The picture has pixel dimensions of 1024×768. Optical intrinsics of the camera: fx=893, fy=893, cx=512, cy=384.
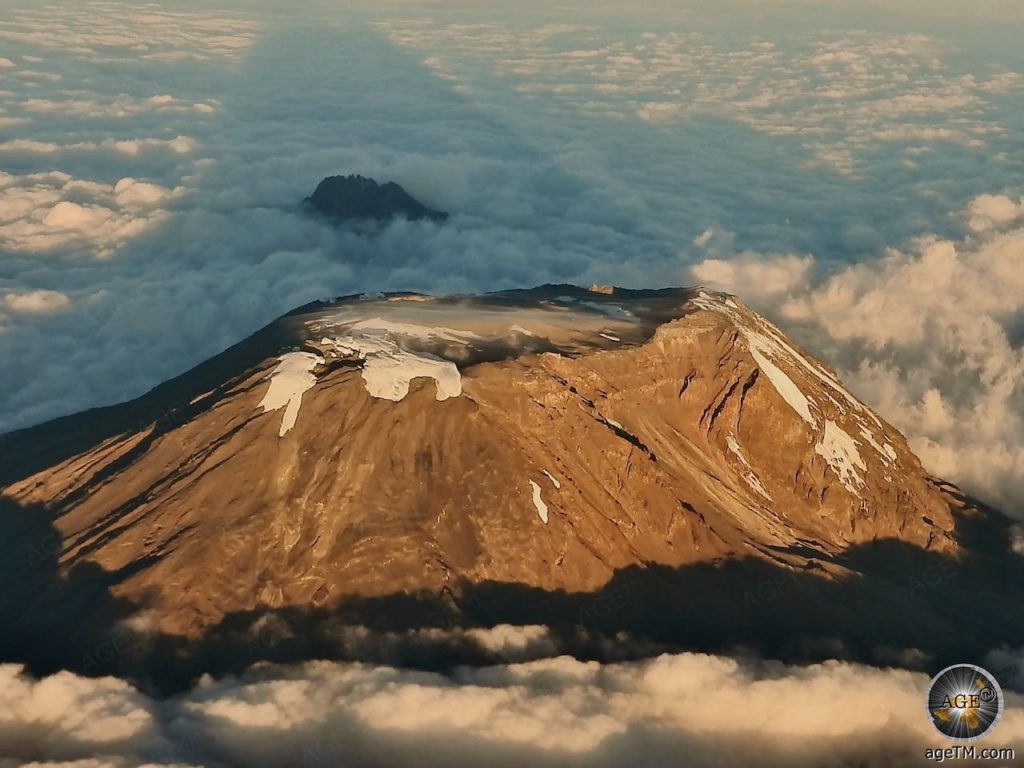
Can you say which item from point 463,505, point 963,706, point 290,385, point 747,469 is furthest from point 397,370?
point 963,706

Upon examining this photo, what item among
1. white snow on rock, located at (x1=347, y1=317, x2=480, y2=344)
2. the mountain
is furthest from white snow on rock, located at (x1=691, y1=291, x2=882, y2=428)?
white snow on rock, located at (x1=347, y1=317, x2=480, y2=344)

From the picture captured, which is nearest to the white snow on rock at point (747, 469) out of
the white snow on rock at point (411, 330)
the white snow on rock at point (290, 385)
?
the white snow on rock at point (411, 330)

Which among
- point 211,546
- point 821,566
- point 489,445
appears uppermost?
point 489,445

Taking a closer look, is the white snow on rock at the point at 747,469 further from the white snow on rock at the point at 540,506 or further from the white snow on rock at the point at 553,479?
the white snow on rock at the point at 540,506

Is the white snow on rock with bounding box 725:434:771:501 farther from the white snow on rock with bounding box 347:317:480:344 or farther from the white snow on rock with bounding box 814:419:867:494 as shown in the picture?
the white snow on rock with bounding box 347:317:480:344

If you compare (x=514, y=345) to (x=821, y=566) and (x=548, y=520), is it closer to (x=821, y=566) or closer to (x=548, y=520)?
(x=548, y=520)

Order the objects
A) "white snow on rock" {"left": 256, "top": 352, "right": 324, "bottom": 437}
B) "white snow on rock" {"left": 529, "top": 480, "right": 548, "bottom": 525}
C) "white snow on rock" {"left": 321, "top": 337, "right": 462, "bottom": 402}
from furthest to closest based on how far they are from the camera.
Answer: "white snow on rock" {"left": 321, "top": 337, "right": 462, "bottom": 402}, "white snow on rock" {"left": 256, "top": 352, "right": 324, "bottom": 437}, "white snow on rock" {"left": 529, "top": 480, "right": 548, "bottom": 525}

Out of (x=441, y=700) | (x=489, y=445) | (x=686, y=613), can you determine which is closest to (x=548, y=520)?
(x=489, y=445)
